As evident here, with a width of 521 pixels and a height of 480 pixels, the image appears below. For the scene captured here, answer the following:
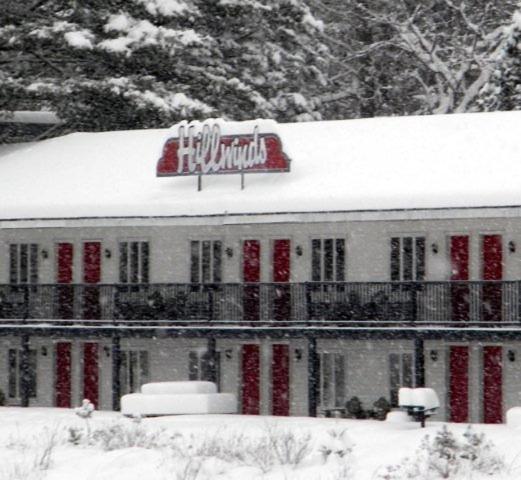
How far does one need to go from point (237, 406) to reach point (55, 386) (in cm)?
609

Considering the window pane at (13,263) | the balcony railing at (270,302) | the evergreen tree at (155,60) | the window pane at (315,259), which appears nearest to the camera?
the balcony railing at (270,302)

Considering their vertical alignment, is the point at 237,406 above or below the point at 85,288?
below

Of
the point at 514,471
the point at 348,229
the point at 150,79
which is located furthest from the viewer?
the point at 150,79

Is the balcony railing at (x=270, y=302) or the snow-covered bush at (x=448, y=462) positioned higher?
the balcony railing at (x=270, y=302)

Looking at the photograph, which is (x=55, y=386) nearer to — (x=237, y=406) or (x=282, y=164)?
(x=237, y=406)

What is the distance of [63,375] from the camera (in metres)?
49.2

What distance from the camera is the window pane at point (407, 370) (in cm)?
4491

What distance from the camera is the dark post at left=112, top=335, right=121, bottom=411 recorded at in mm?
46062

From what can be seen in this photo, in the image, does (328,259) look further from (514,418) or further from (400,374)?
(514,418)

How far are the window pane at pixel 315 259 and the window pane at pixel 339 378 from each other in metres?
2.17

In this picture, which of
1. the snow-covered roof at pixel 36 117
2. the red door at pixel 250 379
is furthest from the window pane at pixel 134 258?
the snow-covered roof at pixel 36 117

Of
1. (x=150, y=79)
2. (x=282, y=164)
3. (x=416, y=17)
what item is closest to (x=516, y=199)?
(x=282, y=164)

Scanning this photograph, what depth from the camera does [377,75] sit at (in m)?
70.4

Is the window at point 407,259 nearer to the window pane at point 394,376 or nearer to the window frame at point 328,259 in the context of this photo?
the window frame at point 328,259
